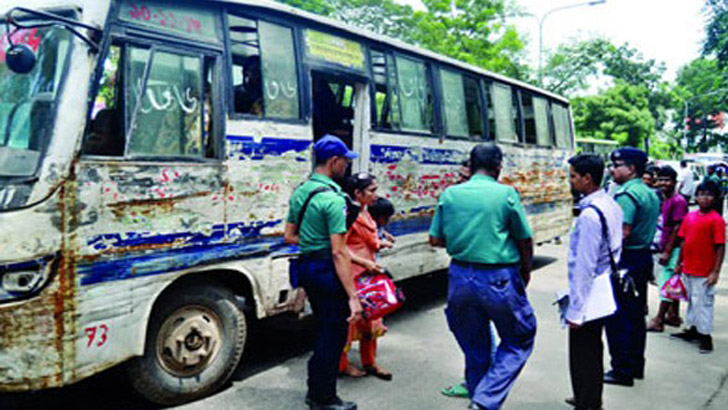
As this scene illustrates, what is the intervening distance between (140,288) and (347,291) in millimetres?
1336

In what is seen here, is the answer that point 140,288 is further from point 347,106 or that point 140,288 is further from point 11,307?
point 347,106

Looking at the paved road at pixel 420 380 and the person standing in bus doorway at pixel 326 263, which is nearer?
the person standing in bus doorway at pixel 326 263

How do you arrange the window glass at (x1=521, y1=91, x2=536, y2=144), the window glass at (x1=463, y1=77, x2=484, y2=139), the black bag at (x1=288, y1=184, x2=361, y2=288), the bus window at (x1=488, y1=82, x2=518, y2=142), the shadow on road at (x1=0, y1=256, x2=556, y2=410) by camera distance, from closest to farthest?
the black bag at (x1=288, y1=184, x2=361, y2=288)
the shadow on road at (x1=0, y1=256, x2=556, y2=410)
the window glass at (x1=463, y1=77, x2=484, y2=139)
the bus window at (x1=488, y1=82, x2=518, y2=142)
the window glass at (x1=521, y1=91, x2=536, y2=144)

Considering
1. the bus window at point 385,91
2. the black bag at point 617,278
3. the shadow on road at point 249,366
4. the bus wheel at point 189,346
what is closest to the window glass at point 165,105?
the bus wheel at point 189,346

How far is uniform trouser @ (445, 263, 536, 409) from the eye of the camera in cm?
363

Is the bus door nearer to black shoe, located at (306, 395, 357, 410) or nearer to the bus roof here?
the bus roof

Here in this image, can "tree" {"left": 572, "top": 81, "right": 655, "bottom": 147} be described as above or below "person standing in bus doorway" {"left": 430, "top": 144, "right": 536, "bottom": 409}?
above

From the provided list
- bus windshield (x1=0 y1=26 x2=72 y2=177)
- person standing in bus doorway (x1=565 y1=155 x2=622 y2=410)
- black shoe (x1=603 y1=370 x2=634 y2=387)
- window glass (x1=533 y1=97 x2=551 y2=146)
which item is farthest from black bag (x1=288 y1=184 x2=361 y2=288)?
window glass (x1=533 y1=97 x2=551 y2=146)

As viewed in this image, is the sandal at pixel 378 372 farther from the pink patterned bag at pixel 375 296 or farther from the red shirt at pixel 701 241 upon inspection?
the red shirt at pixel 701 241

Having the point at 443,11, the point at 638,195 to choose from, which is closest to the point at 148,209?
the point at 638,195

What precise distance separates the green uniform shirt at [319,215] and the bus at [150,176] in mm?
835

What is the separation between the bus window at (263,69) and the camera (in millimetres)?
4805

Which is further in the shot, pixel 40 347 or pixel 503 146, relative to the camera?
pixel 503 146

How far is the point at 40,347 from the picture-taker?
11.5ft
